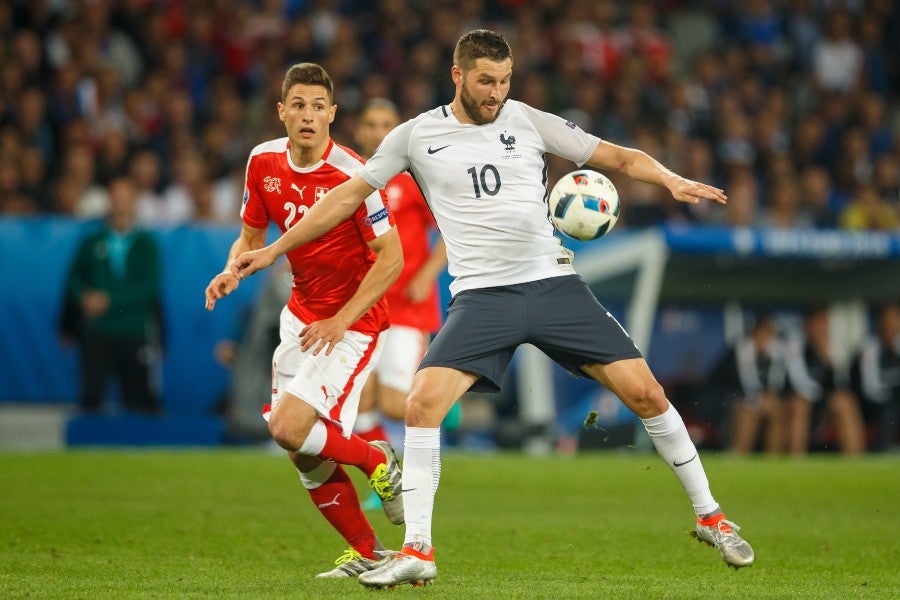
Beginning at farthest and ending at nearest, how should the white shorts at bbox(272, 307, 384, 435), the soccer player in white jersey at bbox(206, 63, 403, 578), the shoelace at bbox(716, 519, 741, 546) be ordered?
the white shorts at bbox(272, 307, 384, 435), the soccer player in white jersey at bbox(206, 63, 403, 578), the shoelace at bbox(716, 519, 741, 546)

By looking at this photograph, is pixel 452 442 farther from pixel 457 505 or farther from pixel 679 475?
pixel 679 475

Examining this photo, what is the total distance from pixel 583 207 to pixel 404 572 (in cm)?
197

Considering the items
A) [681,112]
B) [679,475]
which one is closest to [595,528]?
[679,475]

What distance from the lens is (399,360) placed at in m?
10.3

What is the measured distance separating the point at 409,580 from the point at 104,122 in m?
11.8

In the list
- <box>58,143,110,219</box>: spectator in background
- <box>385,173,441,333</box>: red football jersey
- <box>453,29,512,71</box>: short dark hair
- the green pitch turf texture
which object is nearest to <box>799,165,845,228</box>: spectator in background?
the green pitch turf texture

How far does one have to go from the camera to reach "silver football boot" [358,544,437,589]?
5.98 meters

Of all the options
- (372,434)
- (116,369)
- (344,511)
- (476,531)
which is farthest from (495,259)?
(116,369)

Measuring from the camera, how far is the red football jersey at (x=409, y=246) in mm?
10359

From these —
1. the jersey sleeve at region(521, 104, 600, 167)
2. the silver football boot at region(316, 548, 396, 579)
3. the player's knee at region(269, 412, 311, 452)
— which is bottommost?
the silver football boot at region(316, 548, 396, 579)

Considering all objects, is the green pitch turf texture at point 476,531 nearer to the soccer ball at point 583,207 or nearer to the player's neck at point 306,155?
the soccer ball at point 583,207

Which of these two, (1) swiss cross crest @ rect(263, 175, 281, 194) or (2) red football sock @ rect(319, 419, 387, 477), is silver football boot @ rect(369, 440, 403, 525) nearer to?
(2) red football sock @ rect(319, 419, 387, 477)

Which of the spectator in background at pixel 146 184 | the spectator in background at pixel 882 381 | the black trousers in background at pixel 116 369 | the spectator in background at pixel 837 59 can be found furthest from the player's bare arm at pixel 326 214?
the spectator in background at pixel 837 59

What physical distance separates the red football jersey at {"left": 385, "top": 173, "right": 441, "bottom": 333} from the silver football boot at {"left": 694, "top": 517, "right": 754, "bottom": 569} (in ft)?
14.1
